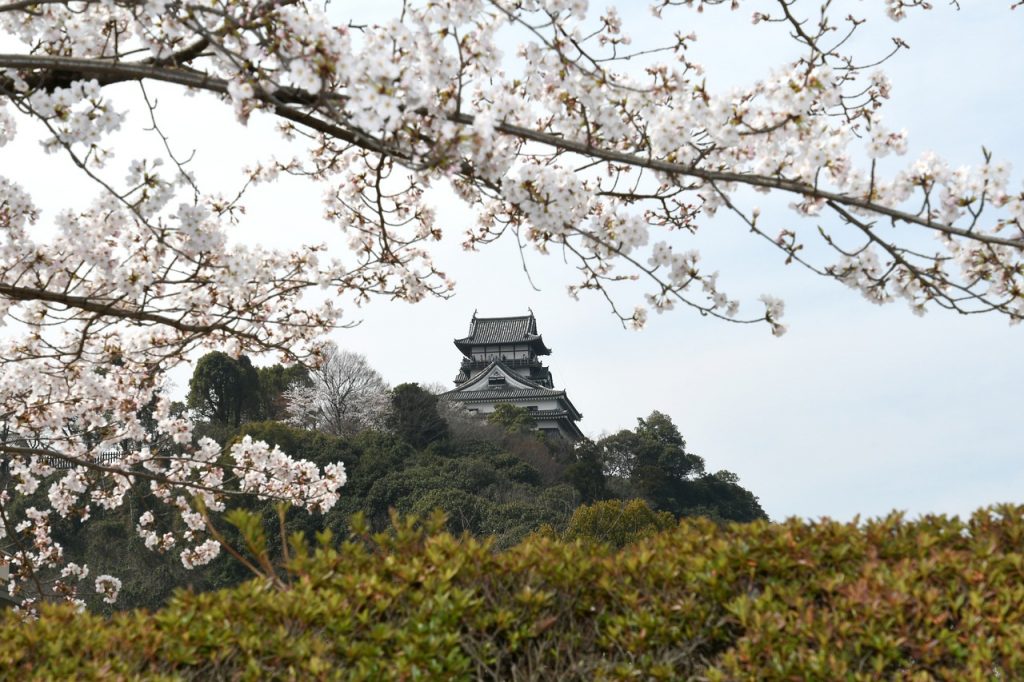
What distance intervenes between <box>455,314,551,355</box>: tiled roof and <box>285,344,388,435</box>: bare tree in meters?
17.1

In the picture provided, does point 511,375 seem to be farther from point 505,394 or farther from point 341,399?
point 341,399

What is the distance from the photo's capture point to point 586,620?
3041 mm

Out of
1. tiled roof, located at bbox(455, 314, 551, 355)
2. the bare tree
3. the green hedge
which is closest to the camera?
the green hedge

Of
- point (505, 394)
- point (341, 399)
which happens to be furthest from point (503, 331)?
point (341, 399)

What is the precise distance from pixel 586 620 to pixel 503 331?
5080 centimetres

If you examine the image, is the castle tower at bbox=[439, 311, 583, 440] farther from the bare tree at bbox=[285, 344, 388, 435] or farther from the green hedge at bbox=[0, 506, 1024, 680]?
the green hedge at bbox=[0, 506, 1024, 680]

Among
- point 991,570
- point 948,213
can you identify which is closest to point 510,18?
point 948,213

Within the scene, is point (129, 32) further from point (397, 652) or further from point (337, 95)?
point (397, 652)

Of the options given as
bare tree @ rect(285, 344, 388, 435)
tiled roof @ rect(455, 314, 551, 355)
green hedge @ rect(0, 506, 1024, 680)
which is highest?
tiled roof @ rect(455, 314, 551, 355)

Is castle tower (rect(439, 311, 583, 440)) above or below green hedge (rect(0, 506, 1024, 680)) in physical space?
above

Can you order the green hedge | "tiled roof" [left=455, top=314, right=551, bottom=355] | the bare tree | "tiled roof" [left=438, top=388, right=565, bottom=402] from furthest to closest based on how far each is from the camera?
"tiled roof" [left=455, top=314, right=551, bottom=355]
"tiled roof" [left=438, top=388, right=565, bottom=402]
the bare tree
the green hedge

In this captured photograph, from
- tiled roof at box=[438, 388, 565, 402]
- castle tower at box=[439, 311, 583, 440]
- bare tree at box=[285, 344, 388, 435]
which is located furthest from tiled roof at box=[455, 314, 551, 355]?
bare tree at box=[285, 344, 388, 435]

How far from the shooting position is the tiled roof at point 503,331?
2092 inches

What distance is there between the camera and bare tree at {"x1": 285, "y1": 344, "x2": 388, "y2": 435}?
116 ft
